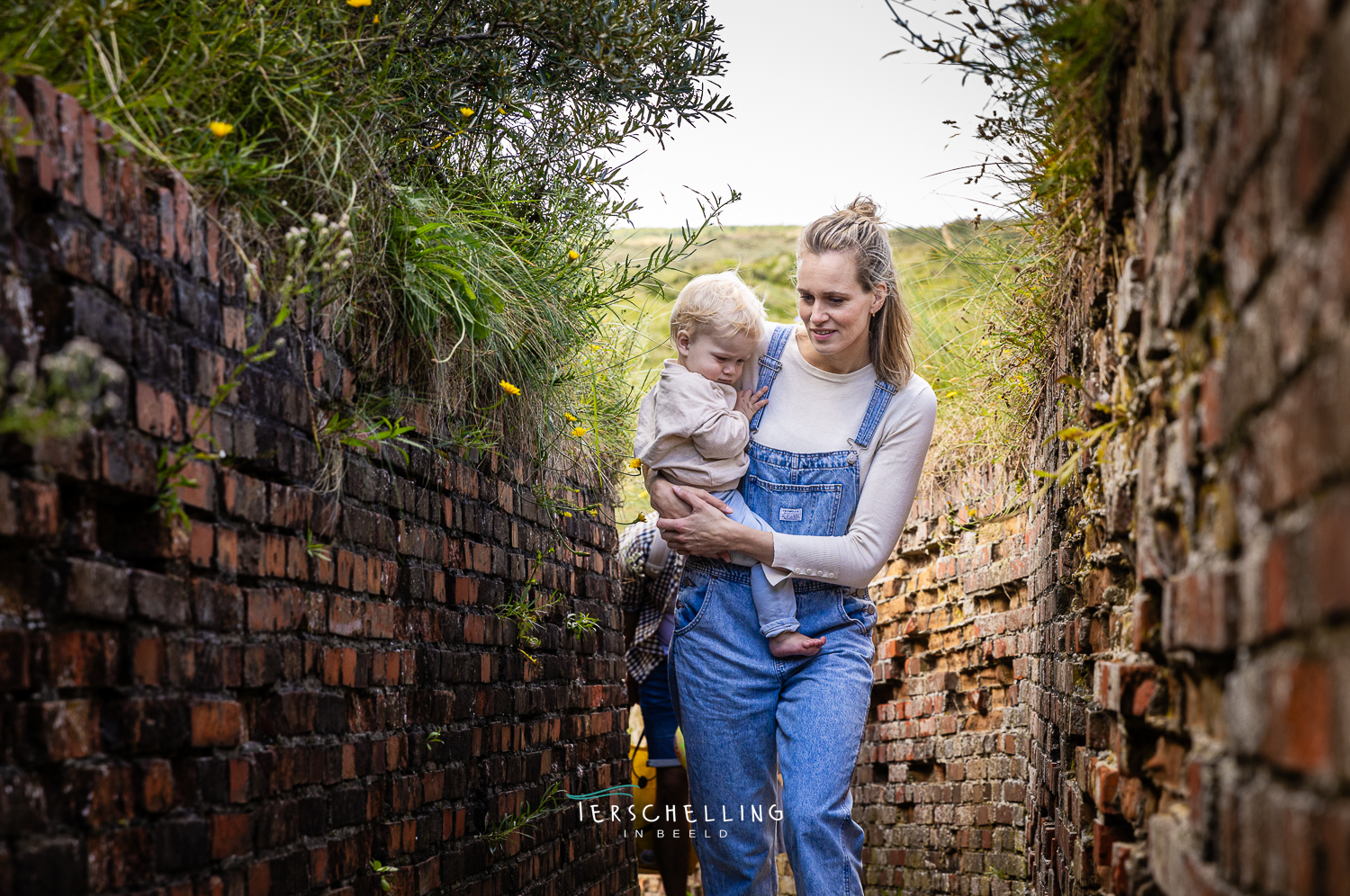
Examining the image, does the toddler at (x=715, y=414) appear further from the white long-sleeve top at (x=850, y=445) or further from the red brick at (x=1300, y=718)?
the red brick at (x=1300, y=718)

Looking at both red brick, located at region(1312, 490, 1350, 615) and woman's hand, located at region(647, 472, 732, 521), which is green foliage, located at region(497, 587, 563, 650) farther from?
red brick, located at region(1312, 490, 1350, 615)

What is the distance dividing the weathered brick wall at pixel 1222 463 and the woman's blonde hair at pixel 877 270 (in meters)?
0.65

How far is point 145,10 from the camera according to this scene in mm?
2018

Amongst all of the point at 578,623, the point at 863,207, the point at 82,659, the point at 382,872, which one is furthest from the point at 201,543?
the point at 578,623

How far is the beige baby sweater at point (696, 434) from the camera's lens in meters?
2.87

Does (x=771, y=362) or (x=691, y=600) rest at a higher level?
(x=771, y=362)

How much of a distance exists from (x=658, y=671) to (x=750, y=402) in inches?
84.4

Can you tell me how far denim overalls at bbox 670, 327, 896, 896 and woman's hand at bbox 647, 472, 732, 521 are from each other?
0.13 metres

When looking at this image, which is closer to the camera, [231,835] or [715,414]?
[231,835]

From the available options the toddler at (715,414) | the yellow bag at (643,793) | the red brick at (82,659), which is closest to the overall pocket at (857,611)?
the toddler at (715,414)

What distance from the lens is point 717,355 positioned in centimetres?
302

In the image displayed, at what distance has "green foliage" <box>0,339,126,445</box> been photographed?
4.09ft

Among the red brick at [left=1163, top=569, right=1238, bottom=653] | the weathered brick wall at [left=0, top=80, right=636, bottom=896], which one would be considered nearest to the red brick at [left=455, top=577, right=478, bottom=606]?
the weathered brick wall at [left=0, top=80, right=636, bottom=896]

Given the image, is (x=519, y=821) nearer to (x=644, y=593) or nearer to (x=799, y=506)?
(x=799, y=506)
